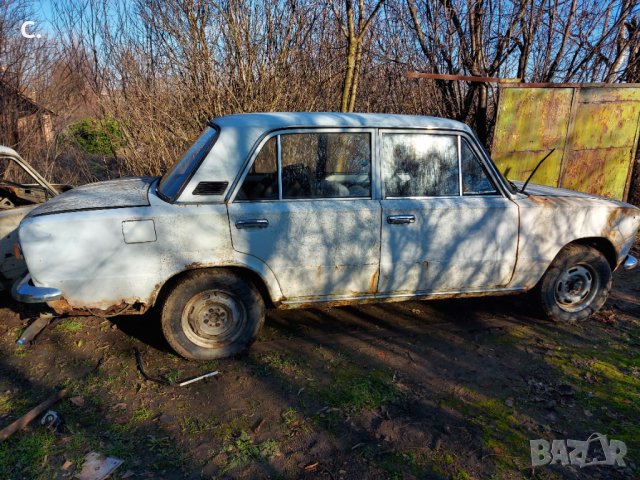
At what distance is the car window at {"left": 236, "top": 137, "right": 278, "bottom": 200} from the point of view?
3.34 meters

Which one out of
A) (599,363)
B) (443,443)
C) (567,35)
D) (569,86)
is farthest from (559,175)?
(443,443)

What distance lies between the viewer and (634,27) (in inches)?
285

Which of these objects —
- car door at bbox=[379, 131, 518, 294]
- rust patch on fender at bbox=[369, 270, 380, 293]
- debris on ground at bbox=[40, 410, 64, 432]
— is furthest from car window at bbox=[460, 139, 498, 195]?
debris on ground at bbox=[40, 410, 64, 432]

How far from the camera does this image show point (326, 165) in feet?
11.6

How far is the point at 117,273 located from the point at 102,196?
0.73 metres

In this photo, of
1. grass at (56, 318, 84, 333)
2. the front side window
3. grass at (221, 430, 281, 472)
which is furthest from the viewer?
grass at (56, 318, 84, 333)

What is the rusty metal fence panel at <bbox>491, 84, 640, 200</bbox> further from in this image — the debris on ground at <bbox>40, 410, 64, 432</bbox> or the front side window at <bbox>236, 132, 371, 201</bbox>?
the debris on ground at <bbox>40, 410, 64, 432</bbox>

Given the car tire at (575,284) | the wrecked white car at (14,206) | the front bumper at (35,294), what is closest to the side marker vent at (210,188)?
the front bumper at (35,294)

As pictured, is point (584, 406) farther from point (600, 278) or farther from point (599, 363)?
point (600, 278)

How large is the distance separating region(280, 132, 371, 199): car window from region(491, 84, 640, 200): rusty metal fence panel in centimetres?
338

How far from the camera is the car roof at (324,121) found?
339cm

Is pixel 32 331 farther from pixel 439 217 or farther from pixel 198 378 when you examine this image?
pixel 439 217

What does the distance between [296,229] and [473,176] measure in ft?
5.41

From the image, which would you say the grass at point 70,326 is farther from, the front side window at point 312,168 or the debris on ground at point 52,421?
the front side window at point 312,168
